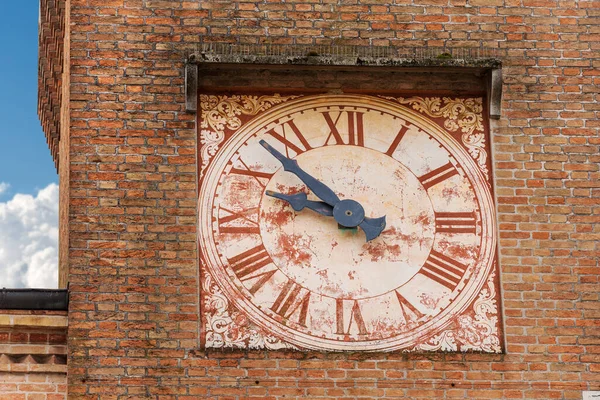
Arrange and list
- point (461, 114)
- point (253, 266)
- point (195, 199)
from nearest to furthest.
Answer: point (253, 266)
point (195, 199)
point (461, 114)

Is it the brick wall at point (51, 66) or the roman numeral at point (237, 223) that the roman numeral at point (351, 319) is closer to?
the roman numeral at point (237, 223)

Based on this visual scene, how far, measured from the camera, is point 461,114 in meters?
12.7

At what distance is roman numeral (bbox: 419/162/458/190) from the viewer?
12469 mm

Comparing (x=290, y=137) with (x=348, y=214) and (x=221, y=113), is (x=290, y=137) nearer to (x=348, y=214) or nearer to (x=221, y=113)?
(x=221, y=113)

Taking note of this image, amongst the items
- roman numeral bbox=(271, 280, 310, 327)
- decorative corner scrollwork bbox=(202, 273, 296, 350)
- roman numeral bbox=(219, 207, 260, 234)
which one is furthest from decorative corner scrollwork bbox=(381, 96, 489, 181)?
decorative corner scrollwork bbox=(202, 273, 296, 350)

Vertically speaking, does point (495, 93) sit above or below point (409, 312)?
above

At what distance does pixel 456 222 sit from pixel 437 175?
450mm

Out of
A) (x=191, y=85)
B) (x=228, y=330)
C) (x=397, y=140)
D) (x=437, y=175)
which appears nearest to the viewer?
(x=228, y=330)

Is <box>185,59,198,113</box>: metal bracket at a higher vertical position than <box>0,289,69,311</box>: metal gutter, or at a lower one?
higher

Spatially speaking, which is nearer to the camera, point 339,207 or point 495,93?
point 339,207

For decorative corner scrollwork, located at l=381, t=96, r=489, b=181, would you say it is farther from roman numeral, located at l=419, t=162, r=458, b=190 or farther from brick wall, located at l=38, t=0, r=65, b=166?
brick wall, located at l=38, t=0, r=65, b=166

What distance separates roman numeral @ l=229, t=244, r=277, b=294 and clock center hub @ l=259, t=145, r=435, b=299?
0.28 feet

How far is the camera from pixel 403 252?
12.2 m

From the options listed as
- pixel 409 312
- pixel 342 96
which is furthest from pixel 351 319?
pixel 342 96
